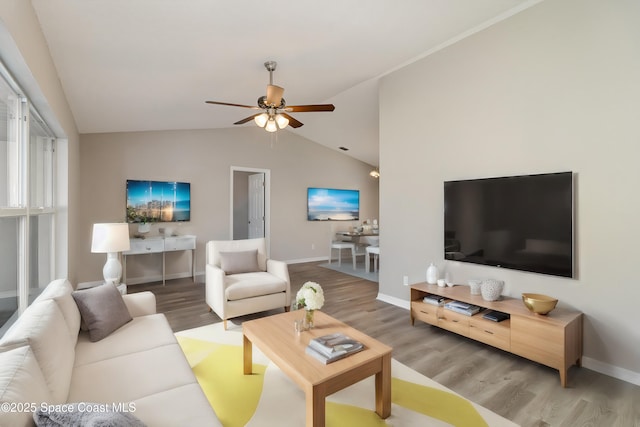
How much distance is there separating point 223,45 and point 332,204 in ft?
17.4

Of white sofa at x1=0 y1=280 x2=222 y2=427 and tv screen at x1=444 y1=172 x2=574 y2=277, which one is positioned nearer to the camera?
white sofa at x1=0 y1=280 x2=222 y2=427

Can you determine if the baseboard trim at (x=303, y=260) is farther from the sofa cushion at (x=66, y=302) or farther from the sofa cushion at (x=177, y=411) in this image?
the sofa cushion at (x=177, y=411)

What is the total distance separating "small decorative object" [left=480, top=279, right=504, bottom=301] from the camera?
2.82m

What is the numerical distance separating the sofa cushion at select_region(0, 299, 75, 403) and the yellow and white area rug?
0.89 meters

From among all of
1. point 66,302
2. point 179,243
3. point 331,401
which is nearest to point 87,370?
point 66,302

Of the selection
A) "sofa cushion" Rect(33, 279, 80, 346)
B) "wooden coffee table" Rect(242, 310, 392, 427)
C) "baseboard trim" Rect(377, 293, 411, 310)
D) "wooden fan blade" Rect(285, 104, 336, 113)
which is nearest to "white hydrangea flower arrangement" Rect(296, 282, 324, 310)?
"wooden coffee table" Rect(242, 310, 392, 427)

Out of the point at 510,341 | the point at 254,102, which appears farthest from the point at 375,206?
the point at 510,341

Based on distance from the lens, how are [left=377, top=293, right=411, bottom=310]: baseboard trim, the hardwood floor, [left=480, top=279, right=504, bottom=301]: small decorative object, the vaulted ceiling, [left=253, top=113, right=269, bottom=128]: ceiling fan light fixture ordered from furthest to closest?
[left=377, top=293, right=411, bottom=310]: baseboard trim
[left=253, top=113, right=269, bottom=128]: ceiling fan light fixture
[left=480, top=279, right=504, bottom=301]: small decorative object
the vaulted ceiling
the hardwood floor

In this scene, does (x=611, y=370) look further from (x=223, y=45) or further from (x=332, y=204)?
(x=332, y=204)

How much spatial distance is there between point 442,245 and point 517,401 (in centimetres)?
175

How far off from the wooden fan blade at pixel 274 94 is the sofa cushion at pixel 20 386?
250 cm

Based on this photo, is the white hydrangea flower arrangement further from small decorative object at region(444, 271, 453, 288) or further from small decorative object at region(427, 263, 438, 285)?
small decorative object at region(444, 271, 453, 288)

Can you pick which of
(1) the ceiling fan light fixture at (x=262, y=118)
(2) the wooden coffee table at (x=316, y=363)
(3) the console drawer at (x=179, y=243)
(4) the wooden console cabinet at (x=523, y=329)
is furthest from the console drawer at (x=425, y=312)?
(3) the console drawer at (x=179, y=243)

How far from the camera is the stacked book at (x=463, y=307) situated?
2.92m
